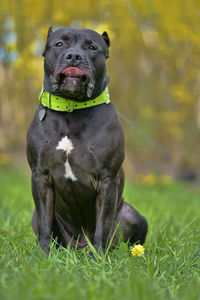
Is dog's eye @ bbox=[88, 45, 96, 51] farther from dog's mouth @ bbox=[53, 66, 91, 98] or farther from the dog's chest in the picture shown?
the dog's chest

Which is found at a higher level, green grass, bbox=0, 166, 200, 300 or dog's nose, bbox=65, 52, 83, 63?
dog's nose, bbox=65, 52, 83, 63

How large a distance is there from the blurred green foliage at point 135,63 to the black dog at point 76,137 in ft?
14.2

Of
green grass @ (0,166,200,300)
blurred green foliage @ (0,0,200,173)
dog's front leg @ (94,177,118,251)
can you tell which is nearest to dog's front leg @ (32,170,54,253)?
green grass @ (0,166,200,300)

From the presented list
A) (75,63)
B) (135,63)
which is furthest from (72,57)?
(135,63)

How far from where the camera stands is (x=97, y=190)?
2695 mm

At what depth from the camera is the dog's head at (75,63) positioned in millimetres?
2531

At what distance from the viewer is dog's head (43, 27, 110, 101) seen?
253 cm

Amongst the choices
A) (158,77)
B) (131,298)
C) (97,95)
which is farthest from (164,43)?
(131,298)

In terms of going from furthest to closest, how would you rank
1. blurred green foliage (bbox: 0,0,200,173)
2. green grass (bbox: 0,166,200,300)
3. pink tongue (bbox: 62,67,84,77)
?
blurred green foliage (bbox: 0,0,200,173), pink tongue (bbox: 62,67,84,77), green grass (bbox: 0,166,200,300)

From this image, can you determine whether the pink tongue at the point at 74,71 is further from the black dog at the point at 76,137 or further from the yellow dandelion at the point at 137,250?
the yellow dandelion at the point at 137,250

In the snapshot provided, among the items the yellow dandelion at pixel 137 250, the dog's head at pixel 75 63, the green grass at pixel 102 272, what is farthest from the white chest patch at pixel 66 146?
the yellow dandelion at pixel 137 250

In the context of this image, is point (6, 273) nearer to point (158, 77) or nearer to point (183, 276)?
point (183, 276)

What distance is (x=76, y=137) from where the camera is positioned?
8.65 ft

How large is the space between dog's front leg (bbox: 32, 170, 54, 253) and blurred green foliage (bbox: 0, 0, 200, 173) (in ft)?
15.4
